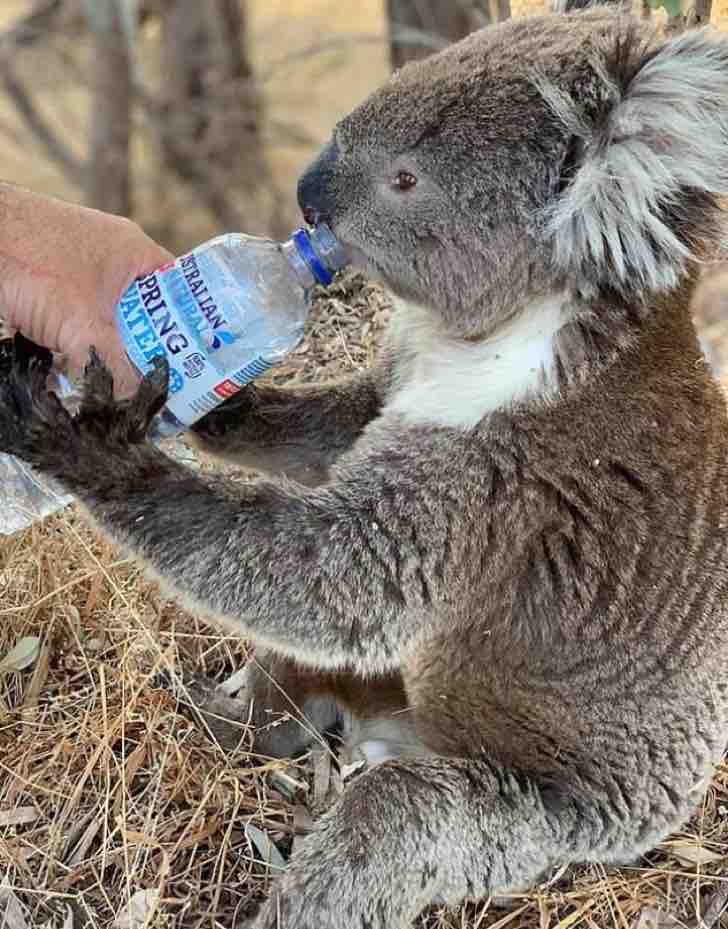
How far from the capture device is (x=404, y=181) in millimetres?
2203

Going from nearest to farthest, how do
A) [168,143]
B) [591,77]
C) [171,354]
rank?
1. [591,77]
2. [171,354]
3. [168,143]

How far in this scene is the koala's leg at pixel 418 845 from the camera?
6.98 feet

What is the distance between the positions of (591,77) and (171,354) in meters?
0.91

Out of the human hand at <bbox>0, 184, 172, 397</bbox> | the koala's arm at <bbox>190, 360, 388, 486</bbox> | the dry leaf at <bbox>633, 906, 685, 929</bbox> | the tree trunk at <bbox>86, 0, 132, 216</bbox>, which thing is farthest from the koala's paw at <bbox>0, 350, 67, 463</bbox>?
the tree trunk at <bbox>86, 0, 132, 216</bbox>

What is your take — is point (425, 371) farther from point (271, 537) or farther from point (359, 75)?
point (359, 75)

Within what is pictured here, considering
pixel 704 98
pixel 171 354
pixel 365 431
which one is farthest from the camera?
pixel 365 431

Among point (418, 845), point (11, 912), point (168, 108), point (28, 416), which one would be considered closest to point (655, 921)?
point (418, 845)

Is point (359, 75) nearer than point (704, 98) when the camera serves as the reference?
No

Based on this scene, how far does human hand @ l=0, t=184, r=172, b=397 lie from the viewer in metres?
2.43

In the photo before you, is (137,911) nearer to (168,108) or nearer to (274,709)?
(274,709)

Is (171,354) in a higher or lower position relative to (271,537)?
higher

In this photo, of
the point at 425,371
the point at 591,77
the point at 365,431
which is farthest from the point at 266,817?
the point at 591,77

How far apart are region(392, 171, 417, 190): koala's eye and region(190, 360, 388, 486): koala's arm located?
21.0 inches

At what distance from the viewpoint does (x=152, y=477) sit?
7.20ft
